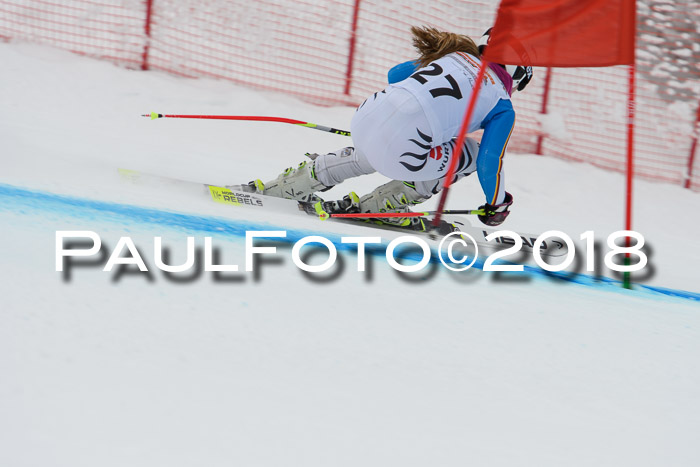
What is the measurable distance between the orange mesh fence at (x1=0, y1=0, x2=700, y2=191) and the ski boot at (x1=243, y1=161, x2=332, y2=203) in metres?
3.58

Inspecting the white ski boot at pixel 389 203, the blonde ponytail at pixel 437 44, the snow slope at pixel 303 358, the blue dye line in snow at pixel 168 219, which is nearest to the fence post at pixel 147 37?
the snow slope at pixel 303 358

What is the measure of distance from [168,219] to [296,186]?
735mm

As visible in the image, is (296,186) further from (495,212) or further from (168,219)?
(495,212)

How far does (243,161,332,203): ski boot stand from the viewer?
3.56 metres

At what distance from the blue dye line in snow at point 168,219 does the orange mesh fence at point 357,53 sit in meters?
3.81

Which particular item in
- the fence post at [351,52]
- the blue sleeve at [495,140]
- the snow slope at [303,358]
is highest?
the fence post at [351,52]

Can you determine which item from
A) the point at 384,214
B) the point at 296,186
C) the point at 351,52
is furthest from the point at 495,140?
the point at 351,52

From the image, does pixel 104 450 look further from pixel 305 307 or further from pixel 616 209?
pixel 616 209

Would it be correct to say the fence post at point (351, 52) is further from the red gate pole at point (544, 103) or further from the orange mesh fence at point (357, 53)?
the red gate pole at point (544, 103)

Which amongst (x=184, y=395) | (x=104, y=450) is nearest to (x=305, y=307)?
(x=184, y=395)

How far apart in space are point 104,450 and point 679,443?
1461 millimetres

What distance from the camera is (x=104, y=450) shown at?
4.38 ft

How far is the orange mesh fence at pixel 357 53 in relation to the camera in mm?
7266

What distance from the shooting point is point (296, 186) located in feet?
11.9
